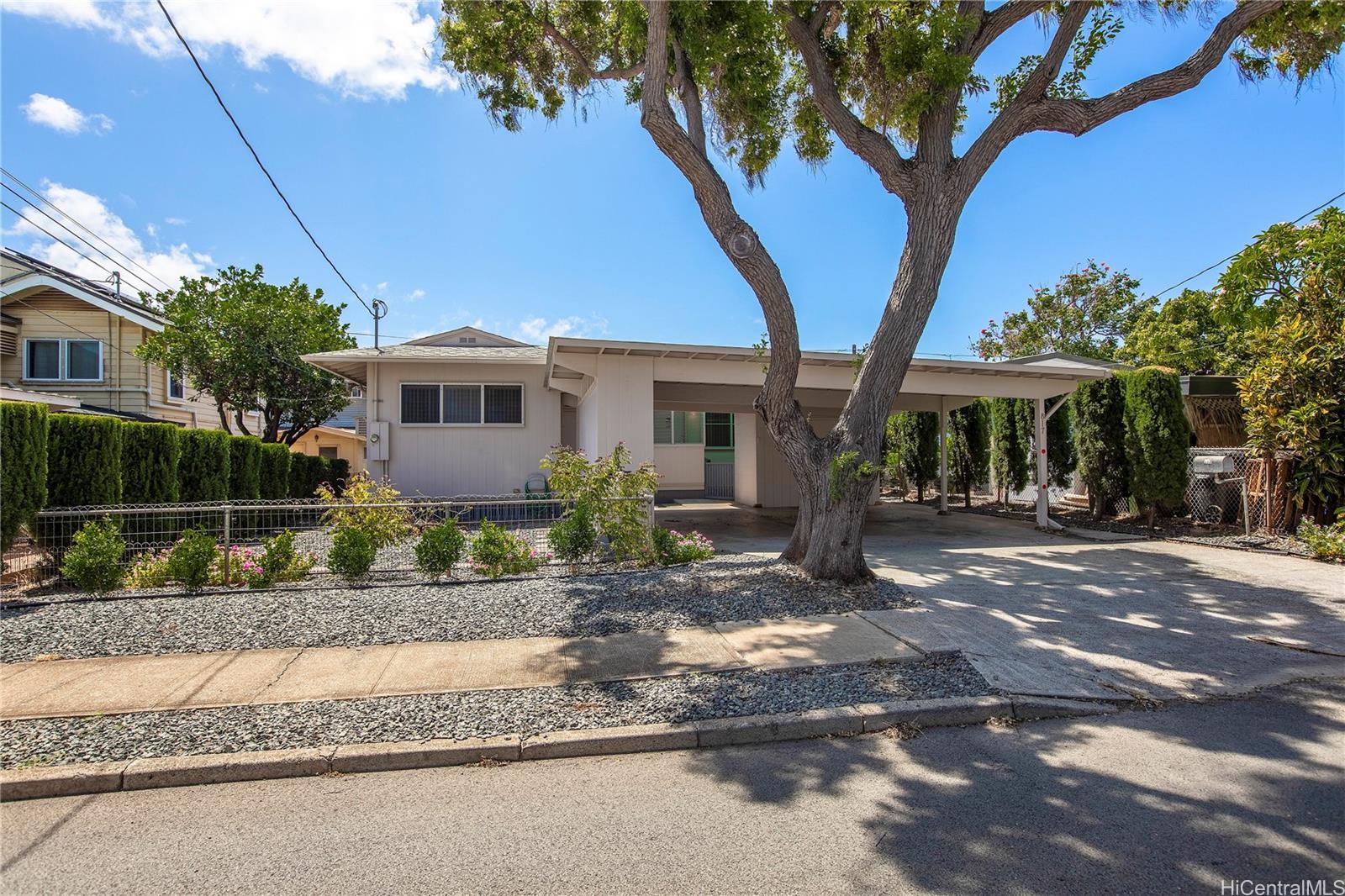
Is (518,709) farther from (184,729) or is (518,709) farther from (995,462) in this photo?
(995,462)

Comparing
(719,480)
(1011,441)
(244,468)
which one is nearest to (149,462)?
(244,468)

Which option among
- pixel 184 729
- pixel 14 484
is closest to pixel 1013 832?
pixel 184 729

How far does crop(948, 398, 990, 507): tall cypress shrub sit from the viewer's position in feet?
59.6

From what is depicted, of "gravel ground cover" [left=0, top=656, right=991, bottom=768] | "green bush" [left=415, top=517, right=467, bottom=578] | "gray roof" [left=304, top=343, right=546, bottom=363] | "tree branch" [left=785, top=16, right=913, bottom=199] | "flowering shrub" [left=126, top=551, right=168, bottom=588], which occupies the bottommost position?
"gravel ground cover" [left=0, top=656, right=991, bottom=768]

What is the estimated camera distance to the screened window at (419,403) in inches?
537

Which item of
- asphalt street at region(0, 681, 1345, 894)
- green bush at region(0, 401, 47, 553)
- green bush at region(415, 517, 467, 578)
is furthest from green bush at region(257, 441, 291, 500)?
asphalt street at region(0, 681, 1345, 894)

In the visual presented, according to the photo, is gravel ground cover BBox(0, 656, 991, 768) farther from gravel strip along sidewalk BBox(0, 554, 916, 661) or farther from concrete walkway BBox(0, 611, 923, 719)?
gravel strip along sidewalk BBox(0, 554, 916, 661)

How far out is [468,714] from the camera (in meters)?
4.01

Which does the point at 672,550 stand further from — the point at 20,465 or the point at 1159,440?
the point at 1159,440

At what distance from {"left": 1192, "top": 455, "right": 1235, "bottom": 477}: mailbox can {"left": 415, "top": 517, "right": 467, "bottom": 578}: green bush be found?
40.9 feet

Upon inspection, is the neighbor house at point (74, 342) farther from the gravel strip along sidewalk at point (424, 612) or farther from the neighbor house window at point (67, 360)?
the gravel strip along sidewalk at point (424, 612)

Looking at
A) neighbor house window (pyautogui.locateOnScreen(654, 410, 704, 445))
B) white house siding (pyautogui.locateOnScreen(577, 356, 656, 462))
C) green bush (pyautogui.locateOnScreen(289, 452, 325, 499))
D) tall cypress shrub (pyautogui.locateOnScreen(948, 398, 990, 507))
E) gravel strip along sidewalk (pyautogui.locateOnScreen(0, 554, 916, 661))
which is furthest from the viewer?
neighbor house window (pyautogui.locateOnScreen(654, 410, 704, 445))

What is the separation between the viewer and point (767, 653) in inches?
199

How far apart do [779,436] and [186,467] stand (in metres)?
8.59
